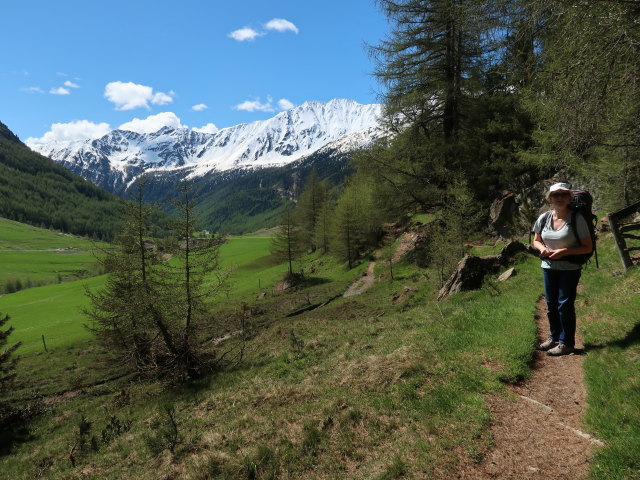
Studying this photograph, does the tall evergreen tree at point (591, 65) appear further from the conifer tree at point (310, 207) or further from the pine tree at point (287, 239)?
the conifer tree at point (310, 207)

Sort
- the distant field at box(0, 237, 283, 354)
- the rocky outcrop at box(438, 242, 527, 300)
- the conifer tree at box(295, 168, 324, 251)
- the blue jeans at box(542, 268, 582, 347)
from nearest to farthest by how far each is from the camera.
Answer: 1. the blue jeans at box(542, 268, 582, 347)
2. the rocky outcrop at box(438, 242, 527, 300)
3. the distant field at box(0, 237, 283, 354)
4. the conifer tree at box(295, 168, 324, 251)

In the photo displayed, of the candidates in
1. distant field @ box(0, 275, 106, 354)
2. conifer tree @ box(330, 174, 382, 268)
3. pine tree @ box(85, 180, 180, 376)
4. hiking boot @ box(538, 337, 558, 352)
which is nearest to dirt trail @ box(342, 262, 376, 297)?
conifer tree @ box(330, 174, 382, 268)

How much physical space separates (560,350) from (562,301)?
47.6 inches

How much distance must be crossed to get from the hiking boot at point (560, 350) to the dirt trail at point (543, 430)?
13 cm

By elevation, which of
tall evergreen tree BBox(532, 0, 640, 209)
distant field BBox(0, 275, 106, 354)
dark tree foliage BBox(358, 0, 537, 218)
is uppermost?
dark tree foliage BBox(358, 0, 537, 218)

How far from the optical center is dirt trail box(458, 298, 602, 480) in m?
4.73

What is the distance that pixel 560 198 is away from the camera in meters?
6.87

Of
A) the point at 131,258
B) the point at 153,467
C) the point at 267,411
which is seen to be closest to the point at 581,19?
the point at 267,411

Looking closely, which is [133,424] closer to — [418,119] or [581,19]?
[581,19]

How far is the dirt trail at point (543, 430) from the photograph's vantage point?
15.5ft

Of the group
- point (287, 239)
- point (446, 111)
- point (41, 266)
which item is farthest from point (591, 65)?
point (41, 266)

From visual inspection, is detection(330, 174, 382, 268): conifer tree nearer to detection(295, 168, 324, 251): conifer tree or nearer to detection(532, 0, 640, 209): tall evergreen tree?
detection(295, 168, 324, 251): conifer tree

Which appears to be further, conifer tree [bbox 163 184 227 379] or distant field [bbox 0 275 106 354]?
distant field [bbox 0 275 106 354]

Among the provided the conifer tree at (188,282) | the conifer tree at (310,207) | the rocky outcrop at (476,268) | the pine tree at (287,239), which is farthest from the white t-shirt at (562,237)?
the conifer tree at (310,207)
